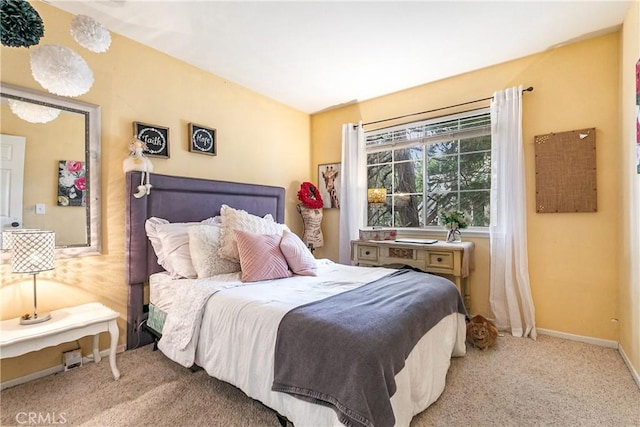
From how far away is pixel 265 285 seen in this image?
2.09m

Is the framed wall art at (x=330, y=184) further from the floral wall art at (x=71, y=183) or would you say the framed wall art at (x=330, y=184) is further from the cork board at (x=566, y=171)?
the floral wall art at (x=71, y=183)

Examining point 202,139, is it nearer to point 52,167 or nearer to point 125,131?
point 125,131

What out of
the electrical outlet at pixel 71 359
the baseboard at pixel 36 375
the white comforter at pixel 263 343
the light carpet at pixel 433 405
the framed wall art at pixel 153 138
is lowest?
the light carpet at pixel 433 405

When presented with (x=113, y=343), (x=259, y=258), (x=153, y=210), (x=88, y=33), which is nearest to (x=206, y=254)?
(x=259, y=258)

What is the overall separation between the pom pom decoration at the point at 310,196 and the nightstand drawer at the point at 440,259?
1582 mm

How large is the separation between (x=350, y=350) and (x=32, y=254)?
1948mm

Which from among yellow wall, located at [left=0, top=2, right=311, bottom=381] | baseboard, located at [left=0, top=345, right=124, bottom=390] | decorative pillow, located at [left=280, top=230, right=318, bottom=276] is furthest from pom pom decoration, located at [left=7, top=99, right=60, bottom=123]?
decorative pillow, located at [left=280, top=230, right=318, bottom=276]

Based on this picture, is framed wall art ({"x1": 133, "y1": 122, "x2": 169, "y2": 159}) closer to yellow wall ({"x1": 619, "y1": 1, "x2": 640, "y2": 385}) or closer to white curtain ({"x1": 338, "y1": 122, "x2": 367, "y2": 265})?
white curtain ({"x1": 338, "y1": 122, "x2": 367, "y2": 265})

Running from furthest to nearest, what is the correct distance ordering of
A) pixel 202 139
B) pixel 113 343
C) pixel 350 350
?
pixel 202 139
pixel 113 343
pixel 350 350

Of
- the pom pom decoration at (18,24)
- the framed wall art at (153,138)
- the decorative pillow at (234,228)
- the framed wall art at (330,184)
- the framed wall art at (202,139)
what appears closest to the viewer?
the pom pom decoration at (18,24)

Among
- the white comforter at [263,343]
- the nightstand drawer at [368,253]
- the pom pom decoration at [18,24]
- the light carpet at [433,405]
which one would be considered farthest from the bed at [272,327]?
the pom pom decoration at [18,24]

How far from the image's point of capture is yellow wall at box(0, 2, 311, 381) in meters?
2.07

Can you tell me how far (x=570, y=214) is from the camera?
2662 mm

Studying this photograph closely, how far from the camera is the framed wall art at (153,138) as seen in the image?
8.58 ft
